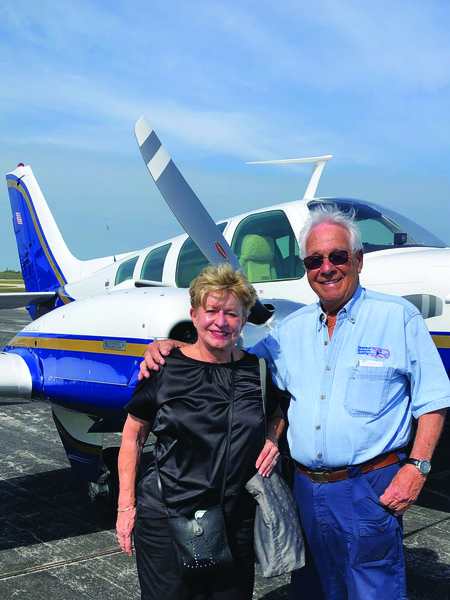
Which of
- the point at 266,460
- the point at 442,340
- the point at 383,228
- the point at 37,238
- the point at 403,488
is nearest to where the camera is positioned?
the point at 403,488

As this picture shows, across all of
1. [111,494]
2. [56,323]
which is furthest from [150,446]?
[56,323]

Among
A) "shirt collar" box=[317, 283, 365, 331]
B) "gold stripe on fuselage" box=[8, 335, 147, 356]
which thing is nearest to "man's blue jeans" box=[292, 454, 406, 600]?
"shirt collar" box=[317, 283, 365, 331]

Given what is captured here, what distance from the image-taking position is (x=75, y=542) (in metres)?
4.55

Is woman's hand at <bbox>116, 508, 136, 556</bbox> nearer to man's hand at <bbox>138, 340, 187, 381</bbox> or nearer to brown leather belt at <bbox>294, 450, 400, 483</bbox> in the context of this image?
man's hand at <bbox>138, 340, 187, 381</bbox>

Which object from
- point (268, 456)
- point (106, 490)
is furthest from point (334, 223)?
point (106, 490)

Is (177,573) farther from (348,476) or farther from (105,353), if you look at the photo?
(105,353)

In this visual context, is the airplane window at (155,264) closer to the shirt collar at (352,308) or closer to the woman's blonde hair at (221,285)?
the woman's blonde hair at (221,285)

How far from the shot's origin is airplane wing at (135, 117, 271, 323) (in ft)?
14.5

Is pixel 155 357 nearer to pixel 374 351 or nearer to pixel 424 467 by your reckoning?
pixel 374 351

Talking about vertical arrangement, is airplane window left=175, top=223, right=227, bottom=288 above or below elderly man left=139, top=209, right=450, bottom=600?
above

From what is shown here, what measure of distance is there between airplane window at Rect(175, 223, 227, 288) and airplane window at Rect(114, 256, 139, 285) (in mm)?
858

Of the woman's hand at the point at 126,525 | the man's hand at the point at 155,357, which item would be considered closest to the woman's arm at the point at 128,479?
the woman's hand at the point at 126,525

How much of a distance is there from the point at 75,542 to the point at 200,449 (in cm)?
282

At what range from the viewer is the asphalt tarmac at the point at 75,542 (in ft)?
12.5
